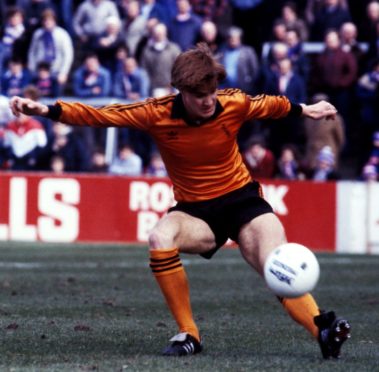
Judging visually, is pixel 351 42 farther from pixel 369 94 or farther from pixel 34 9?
pixel 34 9

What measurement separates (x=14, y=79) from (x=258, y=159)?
14.1 ft

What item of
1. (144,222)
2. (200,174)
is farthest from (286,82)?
(200,174)

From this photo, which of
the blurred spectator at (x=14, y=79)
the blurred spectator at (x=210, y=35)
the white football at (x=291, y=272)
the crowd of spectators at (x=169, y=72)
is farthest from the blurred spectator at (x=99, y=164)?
the white football at (x=291, y=272)

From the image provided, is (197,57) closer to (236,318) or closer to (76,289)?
(236,318)

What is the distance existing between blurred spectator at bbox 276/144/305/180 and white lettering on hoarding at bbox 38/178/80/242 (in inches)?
130

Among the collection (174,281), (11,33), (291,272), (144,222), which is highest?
(11,33)

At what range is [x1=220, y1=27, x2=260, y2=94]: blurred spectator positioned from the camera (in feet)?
71.7

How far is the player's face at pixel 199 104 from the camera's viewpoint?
829cm

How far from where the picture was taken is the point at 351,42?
2175 cm

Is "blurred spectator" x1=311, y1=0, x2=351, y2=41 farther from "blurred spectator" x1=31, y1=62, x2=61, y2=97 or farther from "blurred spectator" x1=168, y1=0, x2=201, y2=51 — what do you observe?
"blurred spectator" x1=31, y1=62, x2=61, y2=97

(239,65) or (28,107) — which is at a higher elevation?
(28,107)

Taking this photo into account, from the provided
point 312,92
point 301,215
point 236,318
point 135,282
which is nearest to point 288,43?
point 312,92

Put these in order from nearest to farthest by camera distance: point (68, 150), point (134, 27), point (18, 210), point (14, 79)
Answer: point (18, 210) → point (68, 150) → point (14, 79) → point (134, 27)

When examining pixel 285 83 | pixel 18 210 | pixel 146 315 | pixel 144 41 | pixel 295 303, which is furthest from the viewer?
pixel 144 41
